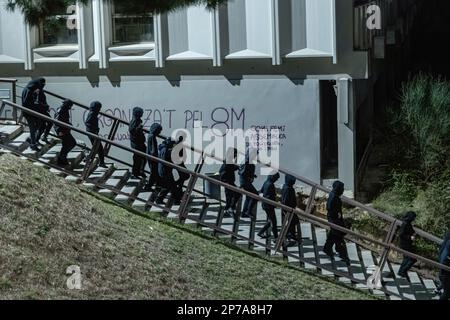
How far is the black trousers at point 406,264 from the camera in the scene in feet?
52.2

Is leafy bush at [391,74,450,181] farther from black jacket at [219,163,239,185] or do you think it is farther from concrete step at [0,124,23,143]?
concrete step at [0,124,23,143]

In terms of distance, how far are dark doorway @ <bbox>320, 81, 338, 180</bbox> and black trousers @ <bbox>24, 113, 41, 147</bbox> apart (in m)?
5.25

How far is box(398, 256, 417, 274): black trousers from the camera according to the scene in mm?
15906

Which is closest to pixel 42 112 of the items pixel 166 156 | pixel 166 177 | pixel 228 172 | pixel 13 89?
pixel 13 89

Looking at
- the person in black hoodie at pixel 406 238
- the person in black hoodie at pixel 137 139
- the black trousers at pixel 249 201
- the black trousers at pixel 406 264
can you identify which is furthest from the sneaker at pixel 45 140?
the black trousers at pixel 406 264

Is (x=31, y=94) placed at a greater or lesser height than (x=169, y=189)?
greater

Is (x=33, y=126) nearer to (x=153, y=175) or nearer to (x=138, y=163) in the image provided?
(x=138, y=163)

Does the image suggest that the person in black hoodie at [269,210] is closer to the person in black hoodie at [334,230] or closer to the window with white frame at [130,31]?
the person in black hoodie at [334,230]

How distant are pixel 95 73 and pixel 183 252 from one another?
6358 mm

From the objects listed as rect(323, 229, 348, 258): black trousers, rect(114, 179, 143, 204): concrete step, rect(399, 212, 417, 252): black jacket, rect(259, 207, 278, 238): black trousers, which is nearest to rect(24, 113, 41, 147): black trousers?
rect(114, 179, 143, 204): concrete step

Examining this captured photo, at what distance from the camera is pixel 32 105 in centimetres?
1752

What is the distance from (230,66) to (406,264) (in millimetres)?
5469

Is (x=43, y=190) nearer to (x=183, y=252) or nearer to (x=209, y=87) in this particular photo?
(x=183, y=252)

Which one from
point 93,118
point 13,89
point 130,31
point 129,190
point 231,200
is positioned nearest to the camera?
point 129,190
